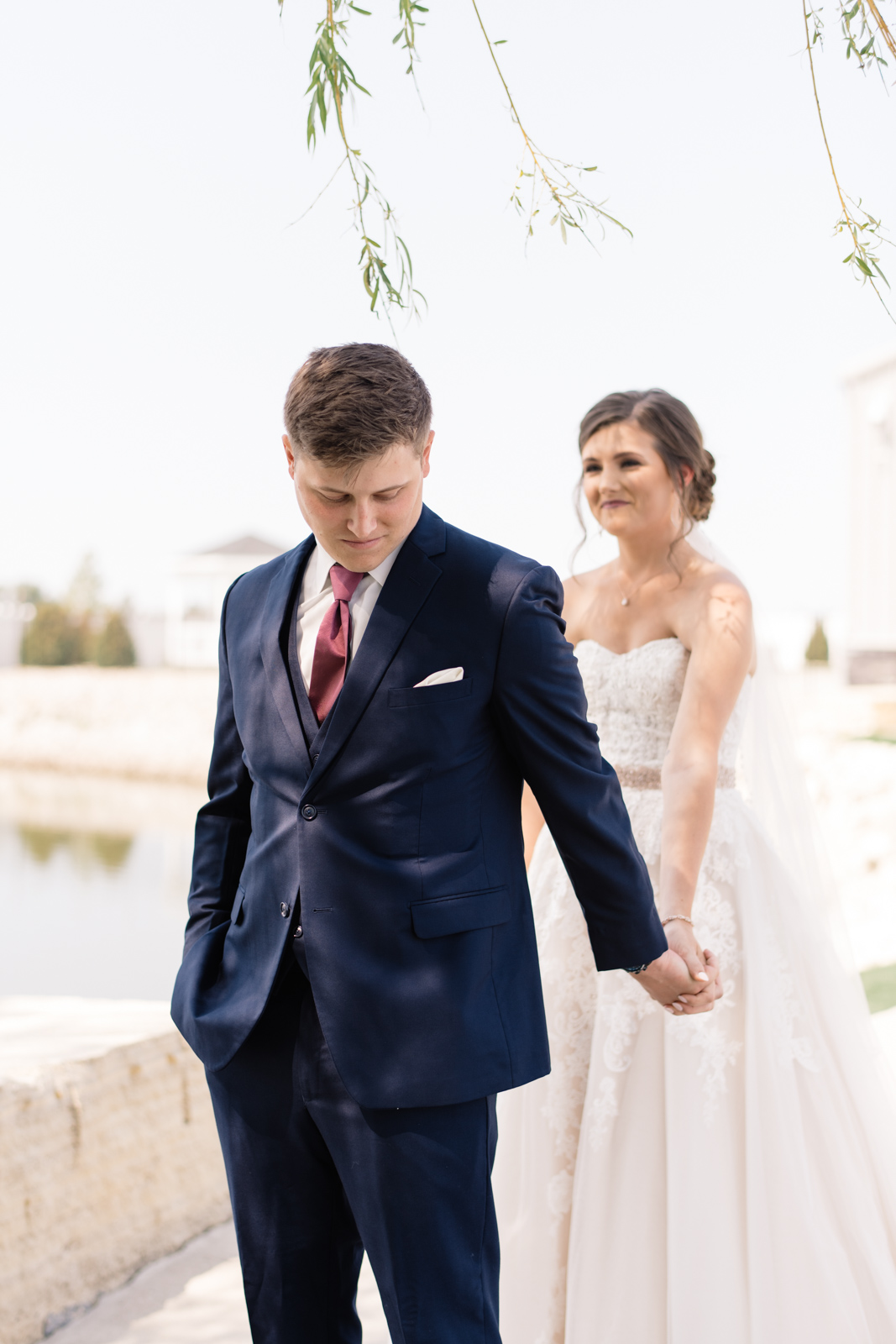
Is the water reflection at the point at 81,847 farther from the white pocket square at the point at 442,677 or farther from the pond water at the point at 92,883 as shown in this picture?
the white pocket square at the point at 442,677

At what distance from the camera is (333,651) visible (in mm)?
1440

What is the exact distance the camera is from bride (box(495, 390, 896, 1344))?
6.48 feet

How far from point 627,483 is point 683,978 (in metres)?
0.98

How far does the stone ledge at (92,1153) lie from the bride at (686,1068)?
1.05 meters

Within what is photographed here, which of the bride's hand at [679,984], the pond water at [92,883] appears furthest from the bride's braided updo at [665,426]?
the pond water at [92,883]

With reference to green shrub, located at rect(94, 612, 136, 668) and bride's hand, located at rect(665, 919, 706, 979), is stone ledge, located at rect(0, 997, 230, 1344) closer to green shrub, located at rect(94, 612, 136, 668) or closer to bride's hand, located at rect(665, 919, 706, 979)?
bride's hand, located at rect(665, 919, 706, 979)

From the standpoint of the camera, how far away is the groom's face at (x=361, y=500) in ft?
4.28

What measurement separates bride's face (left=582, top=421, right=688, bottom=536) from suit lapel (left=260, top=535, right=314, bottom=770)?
2.78 feet

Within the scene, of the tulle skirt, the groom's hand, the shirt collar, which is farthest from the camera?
the tulle skirt

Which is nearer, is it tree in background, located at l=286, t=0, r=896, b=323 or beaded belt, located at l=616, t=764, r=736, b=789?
tree in background, located at l=286, t=0, r=896, b=323

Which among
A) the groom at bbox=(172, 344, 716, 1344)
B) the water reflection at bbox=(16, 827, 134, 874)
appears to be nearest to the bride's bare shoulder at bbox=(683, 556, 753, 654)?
the groom at bbox=(172, 344, 716, 1344)

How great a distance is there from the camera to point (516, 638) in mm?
1400

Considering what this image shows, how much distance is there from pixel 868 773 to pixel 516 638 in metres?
9.14

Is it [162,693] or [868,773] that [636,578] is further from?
[162,693]
